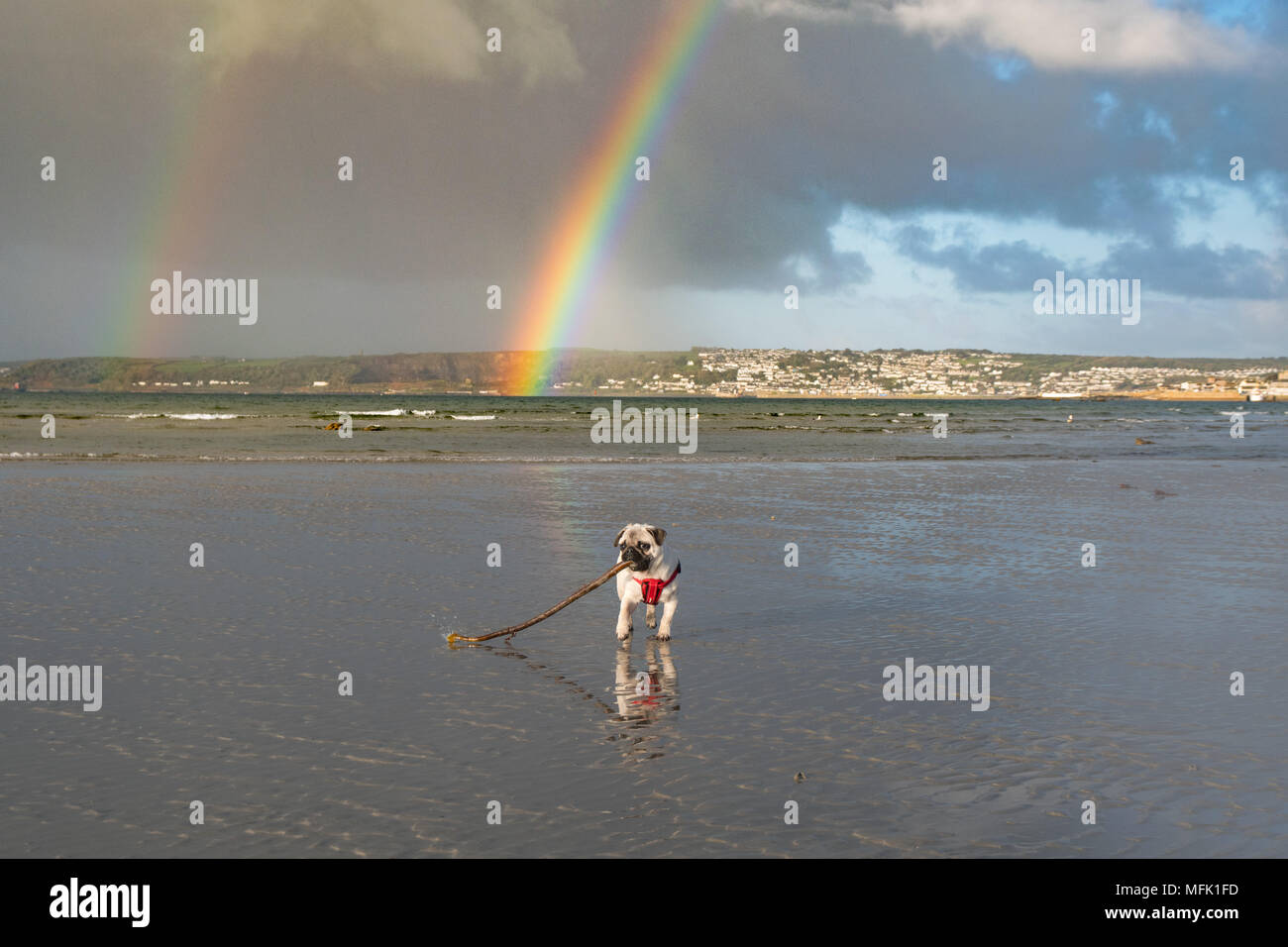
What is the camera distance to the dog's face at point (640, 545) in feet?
30.6

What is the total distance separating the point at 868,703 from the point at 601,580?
9.85 ft

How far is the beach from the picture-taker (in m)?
5.46

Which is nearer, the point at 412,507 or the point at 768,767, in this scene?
the point at 768,767

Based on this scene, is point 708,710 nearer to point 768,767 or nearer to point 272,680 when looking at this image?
point 768,767

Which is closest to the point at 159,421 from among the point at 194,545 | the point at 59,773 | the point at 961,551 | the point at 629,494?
the point at 629,494

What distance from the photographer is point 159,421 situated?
226ft

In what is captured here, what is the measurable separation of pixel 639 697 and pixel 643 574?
1787mm

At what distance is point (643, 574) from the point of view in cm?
948
